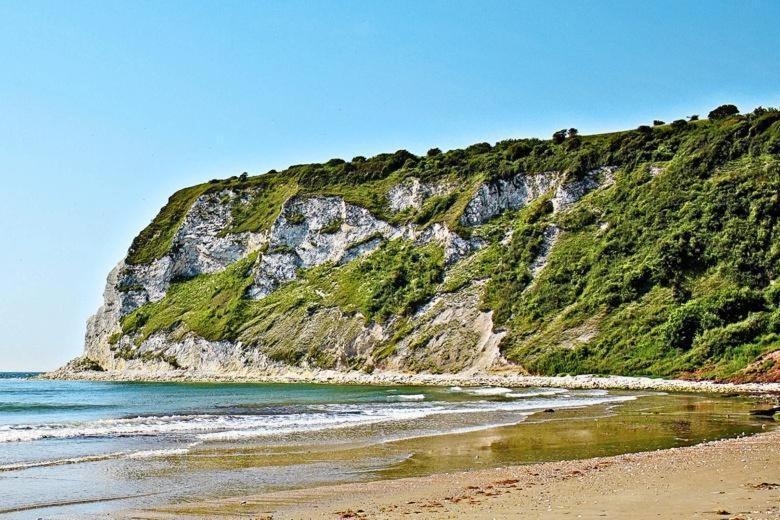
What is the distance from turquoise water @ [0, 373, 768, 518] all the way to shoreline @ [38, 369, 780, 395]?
283 inches

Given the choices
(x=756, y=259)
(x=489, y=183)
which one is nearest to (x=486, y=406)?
(x=756, y=259)

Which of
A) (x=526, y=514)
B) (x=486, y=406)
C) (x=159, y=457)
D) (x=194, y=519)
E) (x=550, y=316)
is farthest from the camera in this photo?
(x=550, y=316)

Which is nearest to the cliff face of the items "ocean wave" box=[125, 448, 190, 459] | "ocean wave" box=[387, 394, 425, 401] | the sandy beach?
"ocean wave" box=[387, 394, 425, 401]

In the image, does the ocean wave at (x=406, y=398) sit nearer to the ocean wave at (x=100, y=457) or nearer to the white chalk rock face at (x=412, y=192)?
A: the ocean wave at (x=100, y=457)

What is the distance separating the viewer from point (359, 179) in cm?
10619

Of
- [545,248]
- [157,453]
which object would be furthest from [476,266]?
[157,453]

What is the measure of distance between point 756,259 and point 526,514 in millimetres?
51585

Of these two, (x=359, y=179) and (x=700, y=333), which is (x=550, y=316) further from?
(x=359, y=179)

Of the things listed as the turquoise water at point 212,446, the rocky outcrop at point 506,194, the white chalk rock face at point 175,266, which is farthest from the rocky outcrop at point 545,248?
the white chalk rock face at point 175,266

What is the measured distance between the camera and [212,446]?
21.5 m

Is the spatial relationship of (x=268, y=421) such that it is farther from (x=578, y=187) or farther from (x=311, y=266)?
(x=311, y=266)

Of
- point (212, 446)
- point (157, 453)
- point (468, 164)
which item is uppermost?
point (468, 164)

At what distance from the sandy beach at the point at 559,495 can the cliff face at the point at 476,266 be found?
32.4 meters

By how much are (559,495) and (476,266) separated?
6384 centimetres
